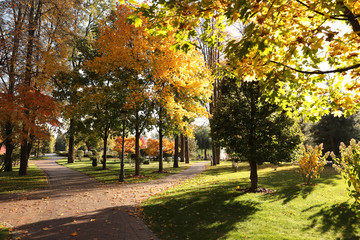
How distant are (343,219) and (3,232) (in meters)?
9.70

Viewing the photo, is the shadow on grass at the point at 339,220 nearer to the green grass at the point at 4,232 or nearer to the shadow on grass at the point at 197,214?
the shadow on grass at the point at 197,214

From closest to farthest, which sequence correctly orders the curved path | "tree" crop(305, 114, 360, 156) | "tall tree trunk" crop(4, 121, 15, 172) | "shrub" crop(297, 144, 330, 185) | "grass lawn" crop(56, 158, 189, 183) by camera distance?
the curved path < "shrub" crop(297, 144, 330, 185) < "grass lawn" crop(56, 158, 189, 183) < "tall tree trunk" crop(4, 121, 15, 172) < "tree" crop(305, 114, 360, 156)

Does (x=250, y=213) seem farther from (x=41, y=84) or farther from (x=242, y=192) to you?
(x=41, y=84)

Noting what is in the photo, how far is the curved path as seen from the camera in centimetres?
570

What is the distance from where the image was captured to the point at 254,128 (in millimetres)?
9625

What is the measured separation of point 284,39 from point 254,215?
533cm

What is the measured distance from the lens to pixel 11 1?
15445mm

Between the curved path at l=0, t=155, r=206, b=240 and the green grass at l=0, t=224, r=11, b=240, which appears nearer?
the green grass at l=0, t=224, r=11, b=240

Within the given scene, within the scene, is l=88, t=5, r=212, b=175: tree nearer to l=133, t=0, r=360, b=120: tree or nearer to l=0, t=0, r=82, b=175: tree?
l=0, t=0, r=82, b=175: tree

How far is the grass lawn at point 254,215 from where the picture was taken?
5855 millimetres

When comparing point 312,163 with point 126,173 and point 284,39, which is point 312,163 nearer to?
point 284,39

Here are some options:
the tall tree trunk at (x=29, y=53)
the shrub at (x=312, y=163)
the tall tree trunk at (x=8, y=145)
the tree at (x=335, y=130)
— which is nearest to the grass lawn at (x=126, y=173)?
the tall tree trunk at (x=29, y=53)

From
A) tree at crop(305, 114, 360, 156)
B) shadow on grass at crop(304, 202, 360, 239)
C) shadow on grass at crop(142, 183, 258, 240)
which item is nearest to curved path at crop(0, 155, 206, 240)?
shadow on grass at crop(142, 183, 258, 240)

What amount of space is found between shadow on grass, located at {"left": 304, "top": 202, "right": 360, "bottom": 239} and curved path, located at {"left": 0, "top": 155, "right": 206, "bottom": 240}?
496cm
